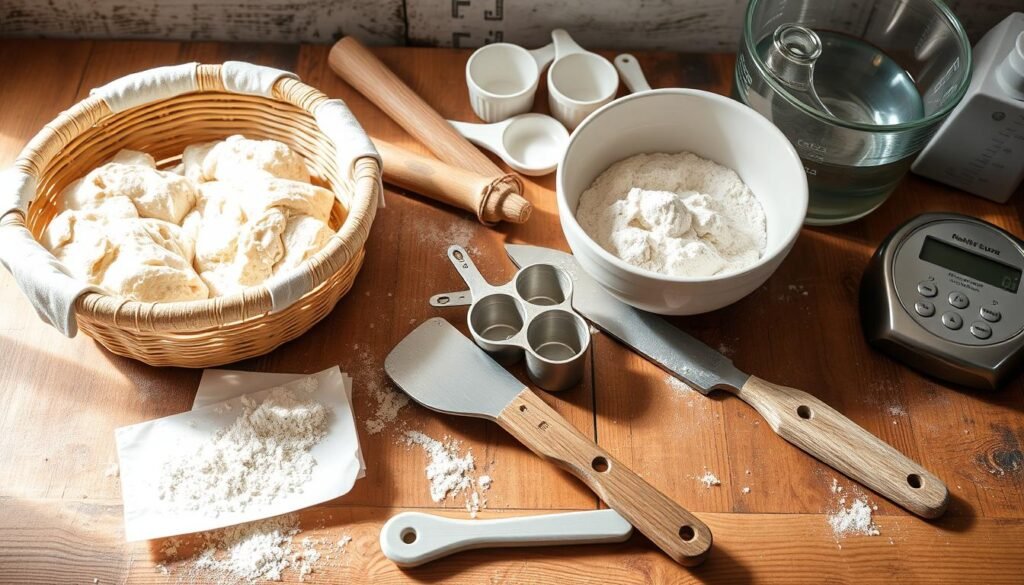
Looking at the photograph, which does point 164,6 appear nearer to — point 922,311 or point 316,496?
point 316,496

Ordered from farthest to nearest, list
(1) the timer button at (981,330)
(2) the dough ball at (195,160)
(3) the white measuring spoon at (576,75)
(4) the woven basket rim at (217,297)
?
1. (3) the white measuring spoon at (576,75)
2. (2) the dough ball at (195,160)
3. (1) the timer button at (981,330)
4. (4) the woven basket rim at (217,297)

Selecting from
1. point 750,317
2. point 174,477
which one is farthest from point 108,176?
point 750,317

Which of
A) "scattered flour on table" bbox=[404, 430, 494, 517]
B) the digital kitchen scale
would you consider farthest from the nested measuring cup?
the digital kitchen scale

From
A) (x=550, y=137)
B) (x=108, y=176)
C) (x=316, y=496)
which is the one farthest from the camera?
(x=550, y=137)

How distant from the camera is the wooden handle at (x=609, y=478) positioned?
729 millimetres

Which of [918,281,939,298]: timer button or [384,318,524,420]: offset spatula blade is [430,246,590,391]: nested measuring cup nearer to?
[384,318,524,420]: offset spatula blade

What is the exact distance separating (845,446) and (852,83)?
449 millimetres

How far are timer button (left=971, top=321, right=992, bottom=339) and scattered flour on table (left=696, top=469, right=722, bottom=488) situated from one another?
0.29m

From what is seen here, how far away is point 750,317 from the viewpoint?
902 millimetres

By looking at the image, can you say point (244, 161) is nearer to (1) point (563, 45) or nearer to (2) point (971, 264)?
(1) point (563, 45)

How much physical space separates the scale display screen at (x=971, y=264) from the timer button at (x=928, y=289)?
31 mm

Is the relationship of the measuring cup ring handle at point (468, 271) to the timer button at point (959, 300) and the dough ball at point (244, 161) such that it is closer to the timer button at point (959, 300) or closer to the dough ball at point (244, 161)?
the dough ball at point (244, 161)

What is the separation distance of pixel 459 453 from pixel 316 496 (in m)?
0.14

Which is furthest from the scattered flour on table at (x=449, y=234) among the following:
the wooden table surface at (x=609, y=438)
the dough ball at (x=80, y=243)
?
the dough ball at (x=80, y=243)
